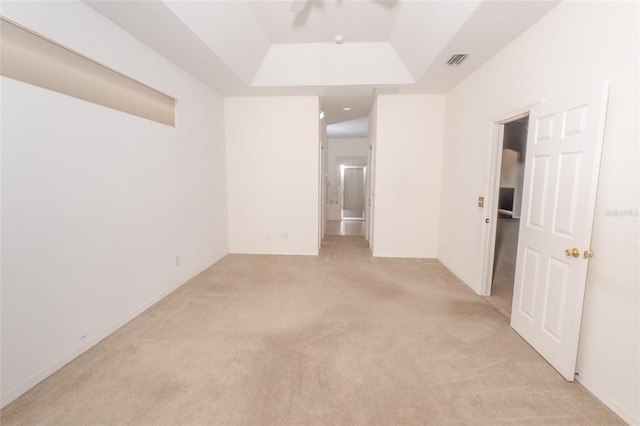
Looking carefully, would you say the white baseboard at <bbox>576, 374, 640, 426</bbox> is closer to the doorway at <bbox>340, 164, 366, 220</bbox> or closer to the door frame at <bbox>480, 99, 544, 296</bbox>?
the door frame at <bbox>480, 99, 544, 296</bbox>

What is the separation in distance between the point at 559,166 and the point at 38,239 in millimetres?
3724

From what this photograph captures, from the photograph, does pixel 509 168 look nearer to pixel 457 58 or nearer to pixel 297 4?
pixel 457 58

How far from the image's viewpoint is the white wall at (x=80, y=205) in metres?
1.67

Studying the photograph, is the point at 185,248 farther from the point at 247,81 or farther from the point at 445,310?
the point at 445,310

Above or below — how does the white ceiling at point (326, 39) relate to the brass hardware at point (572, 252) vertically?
above

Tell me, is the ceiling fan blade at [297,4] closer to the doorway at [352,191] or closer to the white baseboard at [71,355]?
the white baseboard at [71,355]

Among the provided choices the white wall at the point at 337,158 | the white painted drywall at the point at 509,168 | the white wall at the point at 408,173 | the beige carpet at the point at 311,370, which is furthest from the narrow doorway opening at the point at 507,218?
the white wall at the point at 337,158

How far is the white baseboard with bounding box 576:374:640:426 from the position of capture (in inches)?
58.4

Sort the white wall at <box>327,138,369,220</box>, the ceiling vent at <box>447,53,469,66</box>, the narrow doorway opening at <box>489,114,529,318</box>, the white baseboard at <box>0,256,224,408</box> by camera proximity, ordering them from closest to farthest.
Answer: the white baseboard at <box>0,256,224,408</box> < the ceiling vent at <box>447,53,469,66</box> < the narrow doorway opening at <box>489,114,529,318</box> < the white wall at <box>327,138,369,220</box>

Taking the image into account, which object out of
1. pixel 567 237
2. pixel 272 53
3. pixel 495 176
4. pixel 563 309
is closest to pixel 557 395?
pixel 563 309

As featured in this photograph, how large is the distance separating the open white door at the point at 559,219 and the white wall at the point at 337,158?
22.1ft

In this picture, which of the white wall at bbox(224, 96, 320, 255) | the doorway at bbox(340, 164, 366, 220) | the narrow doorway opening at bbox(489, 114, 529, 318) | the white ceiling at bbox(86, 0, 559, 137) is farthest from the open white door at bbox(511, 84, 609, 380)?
the doorway at bbox(340, 164, 366, 220)

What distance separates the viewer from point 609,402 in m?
1.61

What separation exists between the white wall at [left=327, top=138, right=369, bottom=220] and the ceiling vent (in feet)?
18.7
